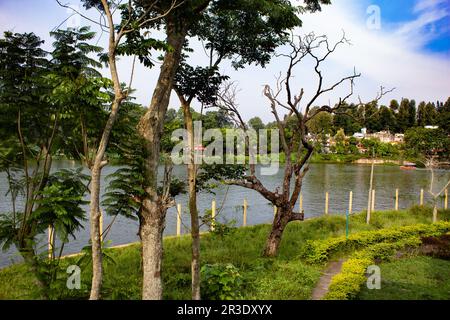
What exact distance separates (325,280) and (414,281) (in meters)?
2.33

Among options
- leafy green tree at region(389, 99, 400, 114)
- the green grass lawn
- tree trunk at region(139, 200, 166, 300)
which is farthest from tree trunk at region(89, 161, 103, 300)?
leafy green tree at region(389, 99, 400, 114)

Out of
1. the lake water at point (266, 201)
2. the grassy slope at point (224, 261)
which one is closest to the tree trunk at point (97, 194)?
the grassy slope at point (224, 261)

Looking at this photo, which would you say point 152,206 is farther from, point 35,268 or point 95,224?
point 35,268

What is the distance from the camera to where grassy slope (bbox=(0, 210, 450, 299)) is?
7465mm

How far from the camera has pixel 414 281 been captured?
361 inches

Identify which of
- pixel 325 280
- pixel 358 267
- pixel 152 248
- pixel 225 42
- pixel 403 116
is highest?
pixel 403 116

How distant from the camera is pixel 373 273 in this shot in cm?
958

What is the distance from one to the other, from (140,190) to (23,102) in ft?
9.06

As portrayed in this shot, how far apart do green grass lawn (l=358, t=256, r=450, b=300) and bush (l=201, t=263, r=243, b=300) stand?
288 centimetres

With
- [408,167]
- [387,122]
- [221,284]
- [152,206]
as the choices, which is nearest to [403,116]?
[387,122]

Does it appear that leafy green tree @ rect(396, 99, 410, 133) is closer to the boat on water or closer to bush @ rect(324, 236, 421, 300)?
the boat on water
